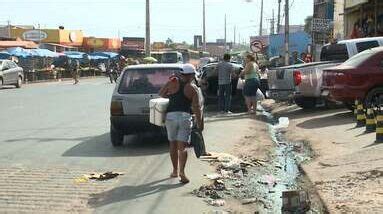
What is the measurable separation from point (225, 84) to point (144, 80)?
21.1 ft

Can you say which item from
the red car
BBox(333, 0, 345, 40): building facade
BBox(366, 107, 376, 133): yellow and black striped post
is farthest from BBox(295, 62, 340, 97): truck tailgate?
BBox(333, 0, 345, 40): building facade

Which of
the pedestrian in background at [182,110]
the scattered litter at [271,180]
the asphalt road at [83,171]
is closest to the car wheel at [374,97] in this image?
the asphalt road at [83,171]

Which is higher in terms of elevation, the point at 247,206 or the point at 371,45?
the point at 371,45

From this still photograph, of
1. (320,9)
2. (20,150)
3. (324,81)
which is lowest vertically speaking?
(20,150)

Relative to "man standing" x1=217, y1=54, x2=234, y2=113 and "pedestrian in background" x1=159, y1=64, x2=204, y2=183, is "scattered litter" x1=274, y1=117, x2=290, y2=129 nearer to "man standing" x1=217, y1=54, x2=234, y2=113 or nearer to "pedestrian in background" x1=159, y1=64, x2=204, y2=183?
"man standing" x1=217, y1=54, x2=234, y2=113

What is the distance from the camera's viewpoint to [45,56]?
5503 centimetres

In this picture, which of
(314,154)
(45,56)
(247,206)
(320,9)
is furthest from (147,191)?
(45,56)

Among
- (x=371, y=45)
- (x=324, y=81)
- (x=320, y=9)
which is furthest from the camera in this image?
(x=320, y=9)

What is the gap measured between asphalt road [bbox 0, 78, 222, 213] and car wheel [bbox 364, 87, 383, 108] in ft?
11.7

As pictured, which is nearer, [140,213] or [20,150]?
[140,213]

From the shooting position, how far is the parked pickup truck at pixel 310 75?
17703mm

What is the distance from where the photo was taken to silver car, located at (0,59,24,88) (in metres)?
36.1

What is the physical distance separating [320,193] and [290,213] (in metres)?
0.80

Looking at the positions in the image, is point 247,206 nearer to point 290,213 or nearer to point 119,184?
point 290,213
